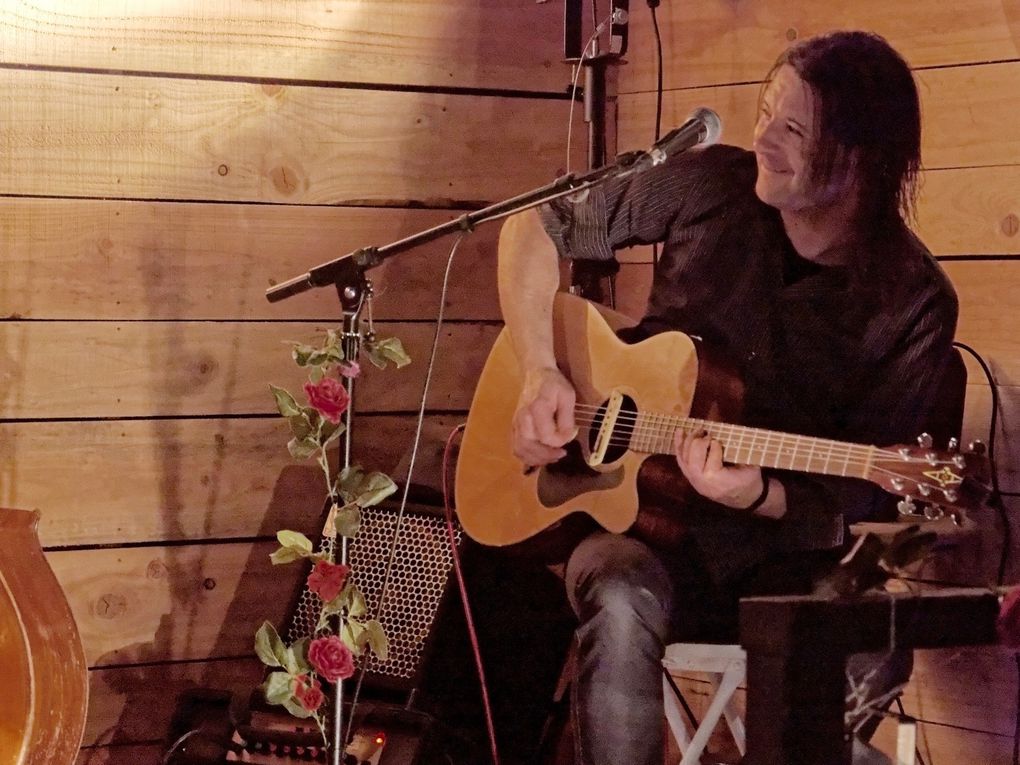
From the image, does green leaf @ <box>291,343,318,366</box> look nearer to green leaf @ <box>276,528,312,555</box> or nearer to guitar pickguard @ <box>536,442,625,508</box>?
Result: green leaf @ <box>276,528,312,555</box>

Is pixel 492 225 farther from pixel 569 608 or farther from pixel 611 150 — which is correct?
pixel 569 608

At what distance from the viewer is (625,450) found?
1.72 metres

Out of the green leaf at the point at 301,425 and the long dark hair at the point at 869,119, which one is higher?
the long dark hair at the point at 869,119

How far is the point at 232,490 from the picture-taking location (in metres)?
2.19

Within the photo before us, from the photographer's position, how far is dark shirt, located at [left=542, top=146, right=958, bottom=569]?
1654 millimetres

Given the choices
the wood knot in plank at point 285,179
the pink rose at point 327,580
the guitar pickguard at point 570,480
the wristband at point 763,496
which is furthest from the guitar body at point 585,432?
the wood knot in plank at point 285,179

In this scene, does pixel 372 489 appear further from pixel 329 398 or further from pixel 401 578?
pixel 401 578

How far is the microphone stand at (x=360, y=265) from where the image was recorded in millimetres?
1461

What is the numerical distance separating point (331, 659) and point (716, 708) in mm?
577

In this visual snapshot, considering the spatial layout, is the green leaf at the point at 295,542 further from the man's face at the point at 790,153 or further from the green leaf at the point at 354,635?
the man's face at the point at 790,153

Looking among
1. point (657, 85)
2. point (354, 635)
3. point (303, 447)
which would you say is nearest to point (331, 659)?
point (354, 635)

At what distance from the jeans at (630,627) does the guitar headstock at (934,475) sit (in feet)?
0.98

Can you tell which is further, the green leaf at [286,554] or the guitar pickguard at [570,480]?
the guitar pickguard at [570,480]

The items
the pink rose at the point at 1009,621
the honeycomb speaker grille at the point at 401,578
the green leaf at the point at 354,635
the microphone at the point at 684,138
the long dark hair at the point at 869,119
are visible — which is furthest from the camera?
the honeycomb speaker grille at the point at 401,578
